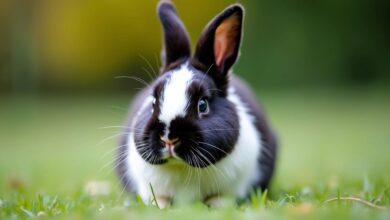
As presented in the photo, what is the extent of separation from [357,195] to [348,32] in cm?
1525

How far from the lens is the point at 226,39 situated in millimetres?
3969

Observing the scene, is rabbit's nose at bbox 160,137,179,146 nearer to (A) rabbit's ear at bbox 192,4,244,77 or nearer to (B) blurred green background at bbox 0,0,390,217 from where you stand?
(A) rabbit's ear at bbox 192,4,244,77

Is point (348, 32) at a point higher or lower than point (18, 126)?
higher

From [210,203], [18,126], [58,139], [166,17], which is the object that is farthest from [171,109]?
[18,126]

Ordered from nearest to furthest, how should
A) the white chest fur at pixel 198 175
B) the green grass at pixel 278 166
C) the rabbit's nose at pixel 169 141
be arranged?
the green grass at pixel 278 166 < the rabbit's nose at pixel 169 141 < the white chest fur at pixel 198 175

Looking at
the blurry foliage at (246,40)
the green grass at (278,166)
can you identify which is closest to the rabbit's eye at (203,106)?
the green grass at (278,166)

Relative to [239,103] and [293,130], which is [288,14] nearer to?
[293,130]

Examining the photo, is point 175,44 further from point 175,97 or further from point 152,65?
point 152,65

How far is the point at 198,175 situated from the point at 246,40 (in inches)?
621

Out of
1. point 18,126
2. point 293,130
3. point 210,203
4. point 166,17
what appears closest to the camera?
point 210,203

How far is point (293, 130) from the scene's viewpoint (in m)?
9.67

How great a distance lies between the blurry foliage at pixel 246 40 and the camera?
59.2 ft

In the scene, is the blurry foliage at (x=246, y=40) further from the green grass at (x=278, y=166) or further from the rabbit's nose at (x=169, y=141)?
the rabbit's nose at (x=169, y=141)

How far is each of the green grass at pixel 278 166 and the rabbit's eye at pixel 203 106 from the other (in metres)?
0.61
